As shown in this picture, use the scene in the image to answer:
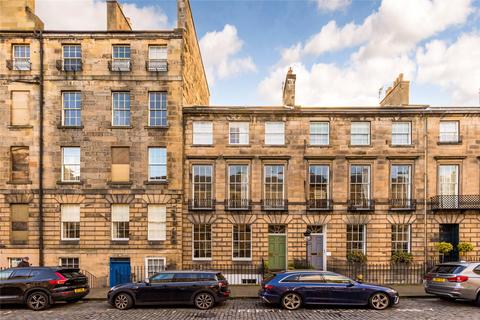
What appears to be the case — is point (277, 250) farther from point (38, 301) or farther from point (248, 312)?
point (38, 301)

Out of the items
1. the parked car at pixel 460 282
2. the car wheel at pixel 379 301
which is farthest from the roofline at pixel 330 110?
the car wheel at pixel 379 301

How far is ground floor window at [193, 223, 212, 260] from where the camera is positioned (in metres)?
20.7

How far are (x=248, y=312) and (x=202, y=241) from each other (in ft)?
27.4

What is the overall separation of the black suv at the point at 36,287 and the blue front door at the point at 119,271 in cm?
565

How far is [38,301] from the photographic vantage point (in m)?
13.4

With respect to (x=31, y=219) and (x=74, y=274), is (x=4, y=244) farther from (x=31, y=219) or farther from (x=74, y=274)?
(x=74, y=274)

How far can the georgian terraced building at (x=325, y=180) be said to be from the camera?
20500 millimetres

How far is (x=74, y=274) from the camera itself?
47.4ft

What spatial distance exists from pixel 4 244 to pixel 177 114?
527 inches

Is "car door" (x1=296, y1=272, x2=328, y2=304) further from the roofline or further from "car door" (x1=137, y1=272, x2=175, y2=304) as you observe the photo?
the roofline

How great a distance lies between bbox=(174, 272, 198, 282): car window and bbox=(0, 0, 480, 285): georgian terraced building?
6334 millimetres

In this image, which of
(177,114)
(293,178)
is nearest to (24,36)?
(177,114)

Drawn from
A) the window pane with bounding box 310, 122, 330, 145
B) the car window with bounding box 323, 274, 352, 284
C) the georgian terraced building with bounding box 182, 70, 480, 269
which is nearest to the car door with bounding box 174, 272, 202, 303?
the car window with bounding box 323, 274, 352, 284

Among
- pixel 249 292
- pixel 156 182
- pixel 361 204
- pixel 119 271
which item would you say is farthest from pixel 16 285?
pixel 361 204
